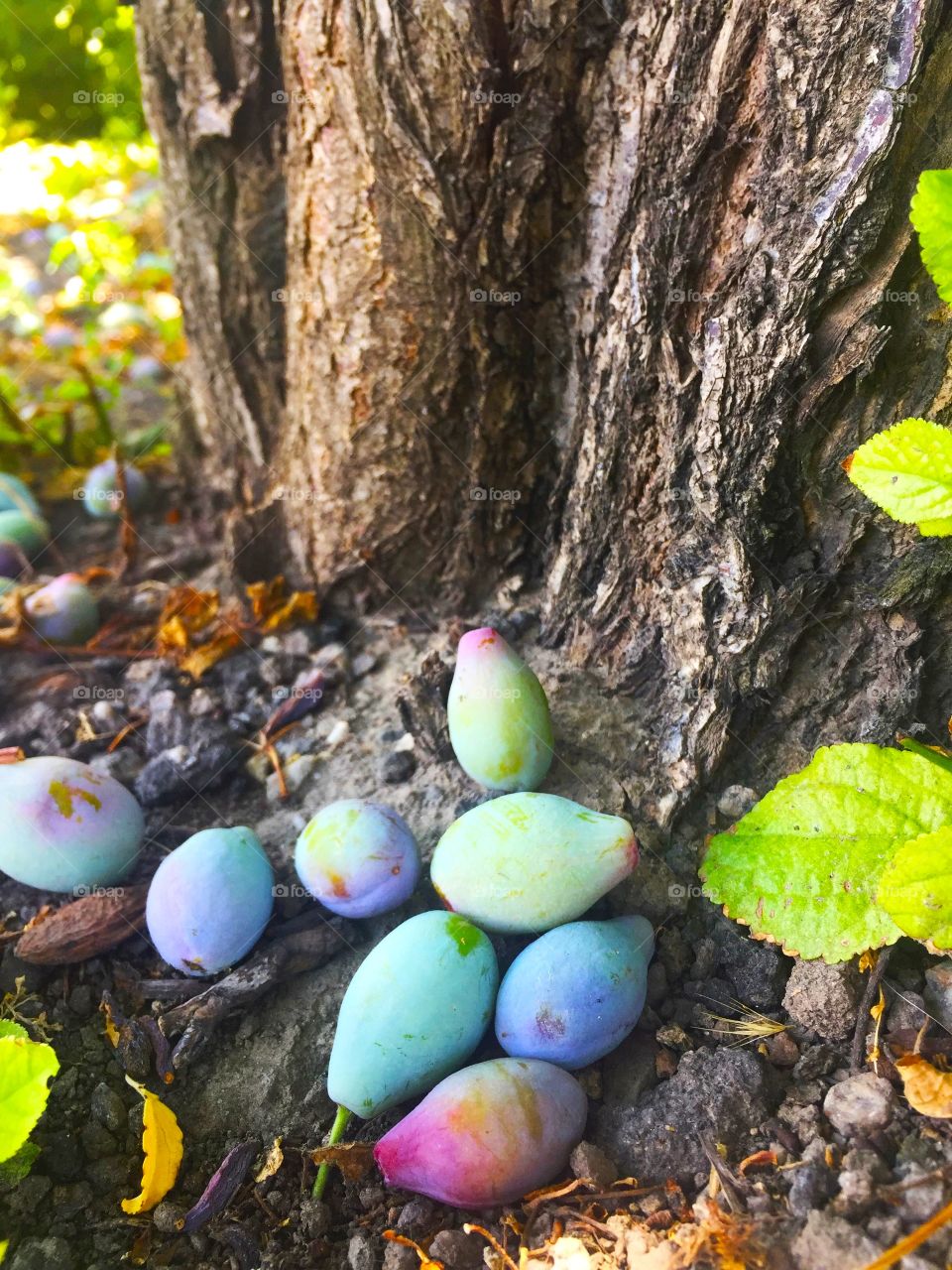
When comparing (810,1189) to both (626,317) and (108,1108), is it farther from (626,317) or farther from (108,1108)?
(626,317)

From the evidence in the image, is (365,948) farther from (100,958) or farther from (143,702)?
(143,702)

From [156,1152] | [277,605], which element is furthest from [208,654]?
[156,1152]

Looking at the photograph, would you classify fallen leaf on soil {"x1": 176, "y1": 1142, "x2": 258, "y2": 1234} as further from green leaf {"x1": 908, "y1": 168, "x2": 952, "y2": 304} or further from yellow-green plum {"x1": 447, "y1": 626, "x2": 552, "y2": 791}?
green leaf {"x1": 908, "y1": 168, "x2": 952, "y2": 304}

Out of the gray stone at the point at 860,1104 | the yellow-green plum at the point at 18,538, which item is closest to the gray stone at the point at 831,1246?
the gray stone at the point at 860,1104

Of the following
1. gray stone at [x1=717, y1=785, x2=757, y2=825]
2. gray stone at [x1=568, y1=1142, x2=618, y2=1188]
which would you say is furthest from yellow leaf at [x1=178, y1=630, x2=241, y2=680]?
gray stone at [x1=568, y1=1142, x2=618, y2=1188]

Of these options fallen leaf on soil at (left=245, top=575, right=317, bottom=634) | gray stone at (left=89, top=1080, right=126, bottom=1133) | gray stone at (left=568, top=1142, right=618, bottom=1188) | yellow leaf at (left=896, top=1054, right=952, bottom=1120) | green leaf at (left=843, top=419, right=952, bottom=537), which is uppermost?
green leaf at (left=843, top=419, right=952, bottom=537)

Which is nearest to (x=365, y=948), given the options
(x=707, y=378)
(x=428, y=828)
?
(x=428, y=828)

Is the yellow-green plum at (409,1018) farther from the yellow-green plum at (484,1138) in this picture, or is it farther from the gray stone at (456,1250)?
the gray stone at (456,1250)
